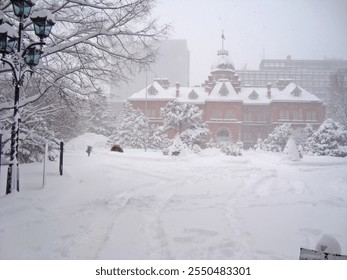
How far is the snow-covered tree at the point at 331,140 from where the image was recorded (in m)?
16.2

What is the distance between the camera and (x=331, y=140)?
55.0 ft

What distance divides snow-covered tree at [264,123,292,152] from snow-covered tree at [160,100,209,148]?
6355 mm

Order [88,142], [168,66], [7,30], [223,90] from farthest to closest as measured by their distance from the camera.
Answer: [223,90], [88,142], [168,66], [7,30]

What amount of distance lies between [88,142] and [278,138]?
1726 cm

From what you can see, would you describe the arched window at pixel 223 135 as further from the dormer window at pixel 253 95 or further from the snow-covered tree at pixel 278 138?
the snow-covered tree at pixel 278 138

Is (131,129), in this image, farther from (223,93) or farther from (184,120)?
(223,93)

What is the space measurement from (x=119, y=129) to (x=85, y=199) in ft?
70.5

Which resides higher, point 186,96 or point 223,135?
point 186,96

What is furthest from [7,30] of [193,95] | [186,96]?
[193,95]

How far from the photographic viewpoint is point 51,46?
596 centimetres

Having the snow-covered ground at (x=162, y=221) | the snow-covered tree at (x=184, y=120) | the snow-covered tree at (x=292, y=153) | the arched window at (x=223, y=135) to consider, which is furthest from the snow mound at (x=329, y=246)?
the arched window at (x=223, y=135)

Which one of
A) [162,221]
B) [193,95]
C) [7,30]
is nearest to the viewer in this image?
[162,221]

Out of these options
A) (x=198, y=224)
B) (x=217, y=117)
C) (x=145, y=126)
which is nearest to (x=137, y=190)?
(x=198, y=224)
